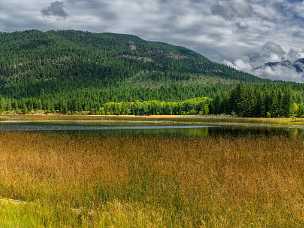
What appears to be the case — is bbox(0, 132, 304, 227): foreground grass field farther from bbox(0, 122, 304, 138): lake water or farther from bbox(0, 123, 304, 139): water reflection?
bbox(0, 123, 304, 139): water reflection

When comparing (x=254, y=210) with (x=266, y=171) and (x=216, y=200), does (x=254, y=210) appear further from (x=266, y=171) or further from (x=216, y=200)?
(x=266, y=171)

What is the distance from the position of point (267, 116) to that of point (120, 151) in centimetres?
13403

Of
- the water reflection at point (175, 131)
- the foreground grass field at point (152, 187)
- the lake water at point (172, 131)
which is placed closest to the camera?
the foreground grass field at point (152, 187)

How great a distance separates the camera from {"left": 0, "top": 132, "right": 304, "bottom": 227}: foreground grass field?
12.7 m

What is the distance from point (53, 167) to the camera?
2209cm

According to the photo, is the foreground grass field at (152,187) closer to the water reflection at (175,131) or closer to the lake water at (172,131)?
the lake water at (172,131)

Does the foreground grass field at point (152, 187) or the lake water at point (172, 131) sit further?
the lake water at point (172, 131)

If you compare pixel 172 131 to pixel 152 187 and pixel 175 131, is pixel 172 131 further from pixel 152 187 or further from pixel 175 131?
pixel 152 187

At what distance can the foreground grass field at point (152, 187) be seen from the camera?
500 inches

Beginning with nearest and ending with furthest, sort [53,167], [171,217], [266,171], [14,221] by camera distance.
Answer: [14,221] < [171,217] < [266,171] < [53,167]

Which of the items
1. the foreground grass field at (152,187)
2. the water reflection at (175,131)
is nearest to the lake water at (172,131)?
the water reflection at (175,131)

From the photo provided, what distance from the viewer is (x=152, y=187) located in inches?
692

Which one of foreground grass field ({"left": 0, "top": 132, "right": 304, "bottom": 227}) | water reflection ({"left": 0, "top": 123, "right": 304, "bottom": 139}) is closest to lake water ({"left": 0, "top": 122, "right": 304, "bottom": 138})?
water reflection ({"left": 0, "top": 123, "right": 304, "bottom": 139})

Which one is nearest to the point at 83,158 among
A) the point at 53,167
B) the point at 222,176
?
the point at 53,167
